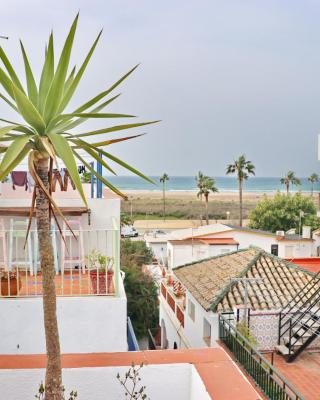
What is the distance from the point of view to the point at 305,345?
1414 centimetres

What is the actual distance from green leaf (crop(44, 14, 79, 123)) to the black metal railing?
6.58 meters

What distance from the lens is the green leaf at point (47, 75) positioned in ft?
14.4

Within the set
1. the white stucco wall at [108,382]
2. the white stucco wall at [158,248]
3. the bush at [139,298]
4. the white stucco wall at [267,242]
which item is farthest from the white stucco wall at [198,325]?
the white stucco wall at [158,248]

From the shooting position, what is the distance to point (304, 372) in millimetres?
13328

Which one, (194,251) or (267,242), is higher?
(267,242)

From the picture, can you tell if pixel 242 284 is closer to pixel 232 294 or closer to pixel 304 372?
A: pixel 232 294

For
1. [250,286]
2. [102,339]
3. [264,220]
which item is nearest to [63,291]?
[102,339]

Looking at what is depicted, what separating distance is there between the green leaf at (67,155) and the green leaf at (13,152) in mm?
229

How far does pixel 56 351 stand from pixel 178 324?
17979 mm

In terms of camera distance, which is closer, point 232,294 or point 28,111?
point 28,111

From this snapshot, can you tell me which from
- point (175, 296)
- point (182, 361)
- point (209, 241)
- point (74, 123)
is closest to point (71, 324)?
point (182, 361)

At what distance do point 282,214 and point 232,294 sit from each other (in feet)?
141

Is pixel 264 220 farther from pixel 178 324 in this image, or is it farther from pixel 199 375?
pixel 199 375

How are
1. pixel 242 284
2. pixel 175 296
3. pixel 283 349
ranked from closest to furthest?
pixel 283 349 → pixel 242 284 → pixel 175 296
